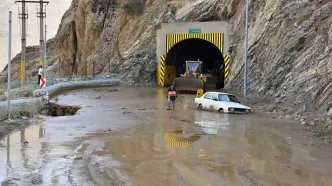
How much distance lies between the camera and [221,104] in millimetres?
25438

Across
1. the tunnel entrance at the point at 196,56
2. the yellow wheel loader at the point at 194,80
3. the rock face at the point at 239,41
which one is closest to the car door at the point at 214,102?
the rock face at the point at 239,41

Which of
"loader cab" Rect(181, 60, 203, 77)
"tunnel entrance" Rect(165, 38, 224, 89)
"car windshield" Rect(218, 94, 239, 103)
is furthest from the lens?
"tunnel entrance" Rect(165, 38, 224, 89)

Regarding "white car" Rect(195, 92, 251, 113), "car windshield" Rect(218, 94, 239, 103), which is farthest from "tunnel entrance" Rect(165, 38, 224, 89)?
"car windshield" Rect(218, 94, 239, 103)

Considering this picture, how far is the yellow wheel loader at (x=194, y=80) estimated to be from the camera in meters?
38.6

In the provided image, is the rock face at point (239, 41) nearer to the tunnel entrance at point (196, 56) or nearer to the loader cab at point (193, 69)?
the tunnel entrance at point (196, 56)

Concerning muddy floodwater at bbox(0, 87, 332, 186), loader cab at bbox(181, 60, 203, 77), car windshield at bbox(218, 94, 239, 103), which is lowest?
muddy floodwater at bbox(0, 87, 332, 186)

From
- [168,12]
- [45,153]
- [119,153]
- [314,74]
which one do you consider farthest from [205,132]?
[168,12]

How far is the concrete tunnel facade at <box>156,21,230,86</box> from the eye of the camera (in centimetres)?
4334

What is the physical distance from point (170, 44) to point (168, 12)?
7.37 meters

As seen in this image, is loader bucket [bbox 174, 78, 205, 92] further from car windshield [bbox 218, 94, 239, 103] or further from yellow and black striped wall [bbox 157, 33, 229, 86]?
car windshield [bbox 218, 94, 239, 103]

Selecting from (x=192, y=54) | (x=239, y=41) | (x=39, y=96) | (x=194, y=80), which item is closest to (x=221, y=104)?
(x=39, y=96)

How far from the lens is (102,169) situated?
34.4 feet

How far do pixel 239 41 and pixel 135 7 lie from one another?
734 inches

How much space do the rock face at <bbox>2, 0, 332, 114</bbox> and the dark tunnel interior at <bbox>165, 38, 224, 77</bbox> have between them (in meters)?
2.31
